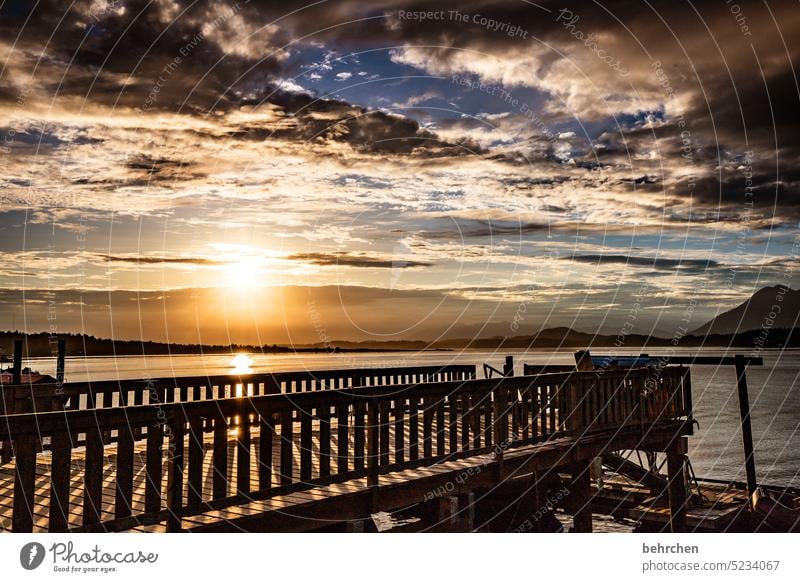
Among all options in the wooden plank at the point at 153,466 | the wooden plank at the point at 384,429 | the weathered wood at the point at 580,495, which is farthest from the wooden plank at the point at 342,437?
the weathered wood at the point at 580,495

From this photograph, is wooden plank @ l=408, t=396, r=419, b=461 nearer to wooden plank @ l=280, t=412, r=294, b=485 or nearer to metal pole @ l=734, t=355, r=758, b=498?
wooden plank @ l=280, t=412, r=294, b=485

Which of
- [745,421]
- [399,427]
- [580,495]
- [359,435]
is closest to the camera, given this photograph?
[359,435]

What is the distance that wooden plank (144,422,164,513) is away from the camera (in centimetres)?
585

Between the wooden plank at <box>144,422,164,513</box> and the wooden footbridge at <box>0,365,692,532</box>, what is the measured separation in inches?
0.5

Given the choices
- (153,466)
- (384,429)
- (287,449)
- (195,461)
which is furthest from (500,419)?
(153,466)

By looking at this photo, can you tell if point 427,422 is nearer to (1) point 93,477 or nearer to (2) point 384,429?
(2) point 384,429

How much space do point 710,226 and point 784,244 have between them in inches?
99.4

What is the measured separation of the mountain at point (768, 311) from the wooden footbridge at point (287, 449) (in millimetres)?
2894

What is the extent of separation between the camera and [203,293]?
59.4ft

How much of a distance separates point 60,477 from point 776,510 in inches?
658

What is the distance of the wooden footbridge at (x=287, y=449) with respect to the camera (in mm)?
5531

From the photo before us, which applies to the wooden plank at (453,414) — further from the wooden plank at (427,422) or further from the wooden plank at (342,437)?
the wooden plank at (342,437)

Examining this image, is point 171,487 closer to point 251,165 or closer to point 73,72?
point 73,72

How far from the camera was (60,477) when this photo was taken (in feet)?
17.6
